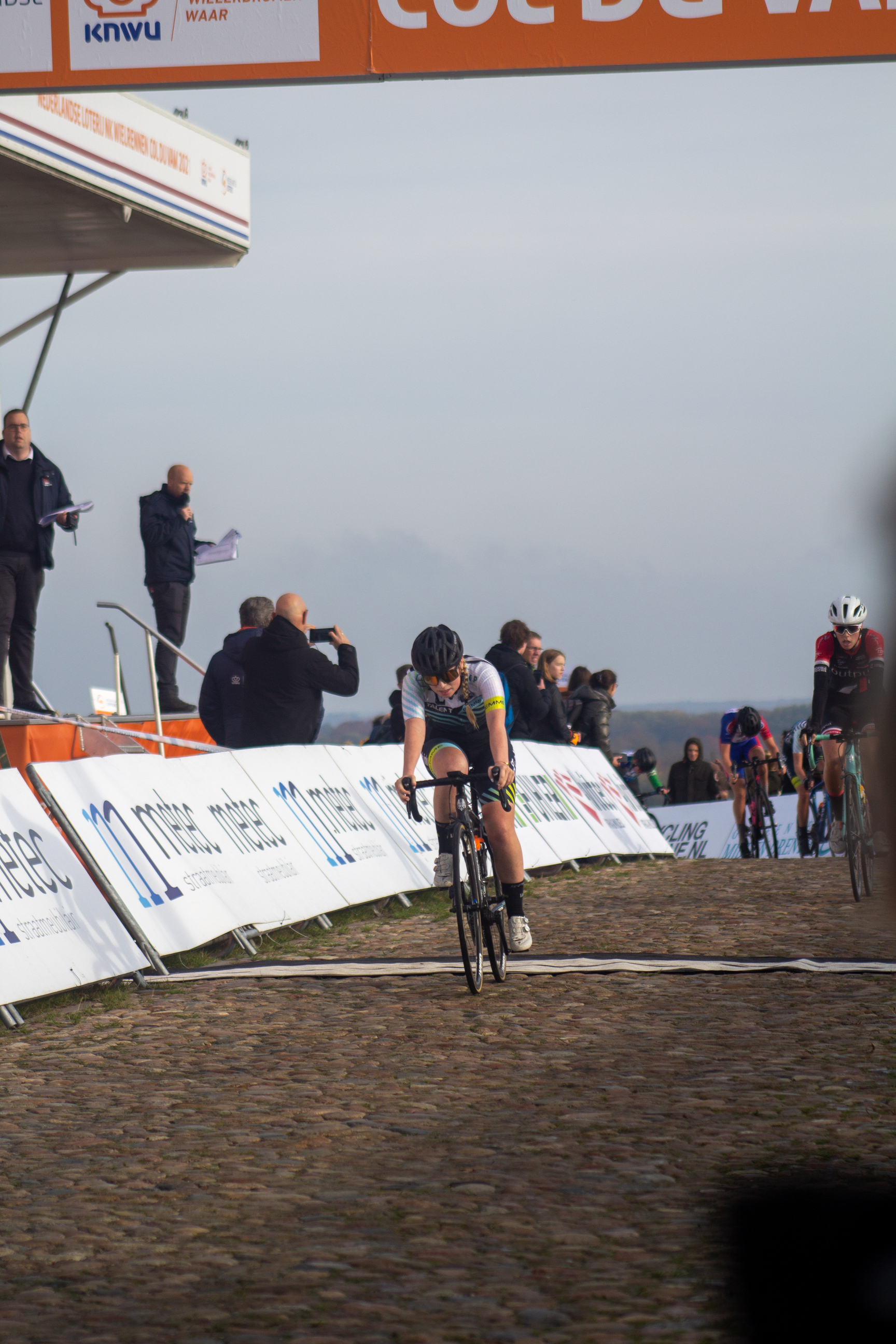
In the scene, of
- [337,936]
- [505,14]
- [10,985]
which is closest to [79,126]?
[505,14]

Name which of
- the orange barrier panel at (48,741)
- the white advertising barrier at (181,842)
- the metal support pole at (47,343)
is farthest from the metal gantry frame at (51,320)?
the white advertising barrier at (181,842)

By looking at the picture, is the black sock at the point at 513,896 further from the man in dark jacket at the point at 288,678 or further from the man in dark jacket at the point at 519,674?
the man in dark jacket at the point at 519,674

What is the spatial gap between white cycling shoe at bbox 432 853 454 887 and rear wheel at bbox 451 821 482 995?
30 mm

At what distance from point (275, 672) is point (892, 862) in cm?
1098

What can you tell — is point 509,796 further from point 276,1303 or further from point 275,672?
point 276,1303

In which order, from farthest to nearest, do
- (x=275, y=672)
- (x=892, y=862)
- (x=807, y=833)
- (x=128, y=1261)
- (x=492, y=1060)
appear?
(x=807, y=833), (x=275, y=672), (x=492, y=1060), (x=128, y=1261), (x=892, y=862)

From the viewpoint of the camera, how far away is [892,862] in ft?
4.30

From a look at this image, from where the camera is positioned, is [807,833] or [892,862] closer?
[892,862]

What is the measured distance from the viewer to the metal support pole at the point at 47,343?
17.5m

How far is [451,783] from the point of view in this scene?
8.36 metres

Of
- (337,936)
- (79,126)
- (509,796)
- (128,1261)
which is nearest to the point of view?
(128,1261)

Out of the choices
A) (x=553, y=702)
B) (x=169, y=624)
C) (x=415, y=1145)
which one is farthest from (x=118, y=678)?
(x=415, y=1145)

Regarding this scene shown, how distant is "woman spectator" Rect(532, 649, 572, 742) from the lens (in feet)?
50.5

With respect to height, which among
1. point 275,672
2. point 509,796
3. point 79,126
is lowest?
point 509,796
